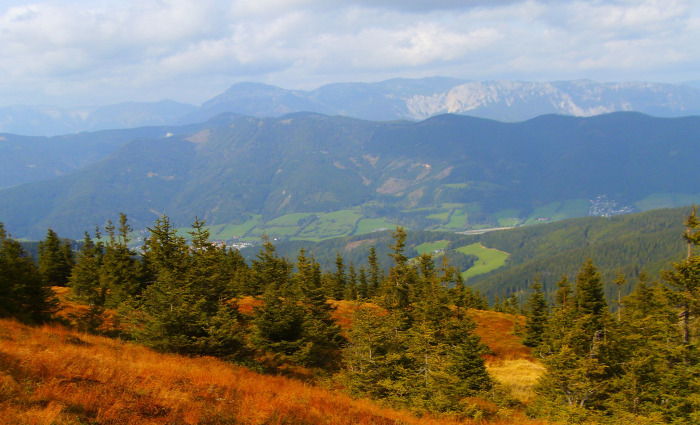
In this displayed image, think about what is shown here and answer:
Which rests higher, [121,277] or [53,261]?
[121,277]

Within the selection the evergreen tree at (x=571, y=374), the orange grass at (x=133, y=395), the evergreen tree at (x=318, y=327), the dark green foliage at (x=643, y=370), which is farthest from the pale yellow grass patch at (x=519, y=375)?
the orange grass at (x=133, y=395)

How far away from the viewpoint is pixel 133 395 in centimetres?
1173

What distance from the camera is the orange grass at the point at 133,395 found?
10.2m

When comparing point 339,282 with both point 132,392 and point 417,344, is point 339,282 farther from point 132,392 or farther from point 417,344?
point 132,392

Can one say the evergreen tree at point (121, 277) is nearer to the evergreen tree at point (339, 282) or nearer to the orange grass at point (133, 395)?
the orange grass at point (133, 395)

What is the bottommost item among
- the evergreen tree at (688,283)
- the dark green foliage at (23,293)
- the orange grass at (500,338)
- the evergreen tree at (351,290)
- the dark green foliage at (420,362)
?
the orange grass at (500,338)

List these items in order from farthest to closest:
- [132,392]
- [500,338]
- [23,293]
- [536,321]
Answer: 1. [500,338]
2. [536,321]
3. [23,293]
4. [132,392]

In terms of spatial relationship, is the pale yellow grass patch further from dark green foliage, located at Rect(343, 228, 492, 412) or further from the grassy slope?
the grassy slope

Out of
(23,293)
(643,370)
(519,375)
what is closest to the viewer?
(23,293)

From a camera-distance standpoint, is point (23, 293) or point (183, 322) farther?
point (23, 293)

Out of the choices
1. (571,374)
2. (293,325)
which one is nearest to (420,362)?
(571,374)

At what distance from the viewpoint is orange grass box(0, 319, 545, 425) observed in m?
10.2

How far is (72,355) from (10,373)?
2711 millimetres

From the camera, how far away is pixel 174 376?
1445 cm
